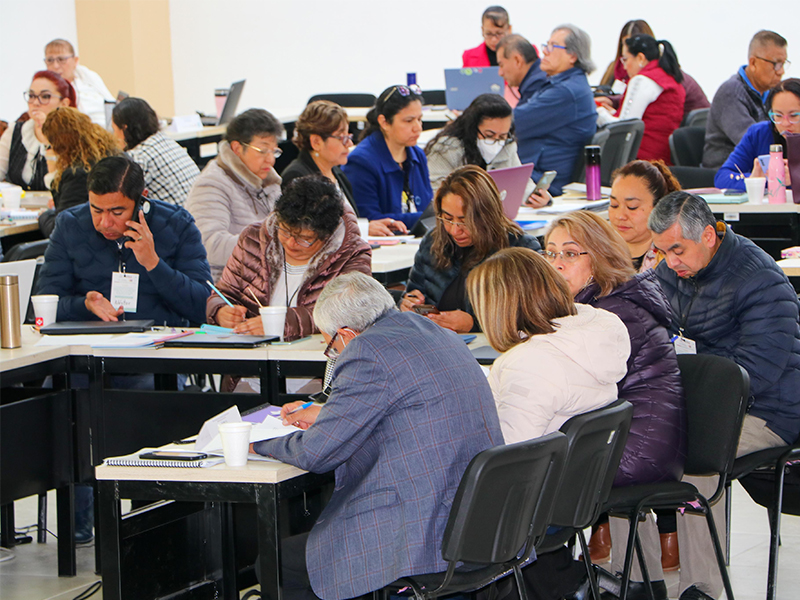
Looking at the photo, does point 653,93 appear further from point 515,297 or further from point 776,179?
point 515,297

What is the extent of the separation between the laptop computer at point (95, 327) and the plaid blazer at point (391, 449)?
140 centimetres

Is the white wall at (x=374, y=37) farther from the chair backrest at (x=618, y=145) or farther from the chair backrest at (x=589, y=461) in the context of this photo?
the chair backrest at (x=589, y=461)

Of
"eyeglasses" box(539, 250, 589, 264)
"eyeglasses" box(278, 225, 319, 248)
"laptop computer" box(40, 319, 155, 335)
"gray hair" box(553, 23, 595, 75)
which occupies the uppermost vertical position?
"gray hair" box(553, 23, 595, 75)

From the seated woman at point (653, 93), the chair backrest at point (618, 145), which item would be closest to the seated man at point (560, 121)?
the chair backrest at point (618, 145)

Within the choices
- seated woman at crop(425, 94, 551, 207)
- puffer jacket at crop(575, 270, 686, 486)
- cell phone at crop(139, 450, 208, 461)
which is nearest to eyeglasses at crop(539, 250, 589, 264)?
puffer jacket at crop(575, 270, 686, 486)

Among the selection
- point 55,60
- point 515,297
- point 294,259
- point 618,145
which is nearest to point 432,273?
point 294,259

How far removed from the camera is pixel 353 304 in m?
2.33

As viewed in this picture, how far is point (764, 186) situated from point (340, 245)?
102 inches

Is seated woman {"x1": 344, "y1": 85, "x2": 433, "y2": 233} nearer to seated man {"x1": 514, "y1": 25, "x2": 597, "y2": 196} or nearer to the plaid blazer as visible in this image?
seated man {"x1": 514, "y1": 25, "x2": 597, "y2": 196}

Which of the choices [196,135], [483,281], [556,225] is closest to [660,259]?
[556,225]

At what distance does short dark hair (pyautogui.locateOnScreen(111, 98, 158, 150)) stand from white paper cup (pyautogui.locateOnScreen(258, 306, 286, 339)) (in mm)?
2450

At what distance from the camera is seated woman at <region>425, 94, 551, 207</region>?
5156 mm

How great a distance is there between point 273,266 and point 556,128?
3.11m

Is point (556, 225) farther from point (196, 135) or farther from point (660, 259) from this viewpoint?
point (196, 135)
